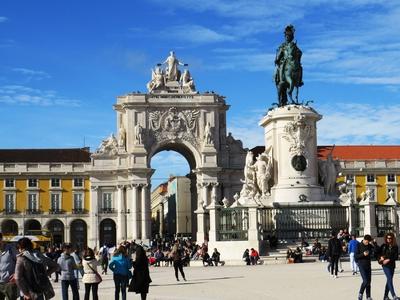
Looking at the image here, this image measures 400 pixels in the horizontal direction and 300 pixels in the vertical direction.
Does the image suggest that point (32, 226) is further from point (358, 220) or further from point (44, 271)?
point (44, 271)

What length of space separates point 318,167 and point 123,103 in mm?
55700

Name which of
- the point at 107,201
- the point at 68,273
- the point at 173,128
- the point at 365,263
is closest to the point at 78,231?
the point at 107,201

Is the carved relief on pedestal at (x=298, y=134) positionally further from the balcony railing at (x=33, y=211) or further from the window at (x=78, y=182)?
the balcony railing at (x=33, y=211)

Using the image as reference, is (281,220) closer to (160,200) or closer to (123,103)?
(123,103)

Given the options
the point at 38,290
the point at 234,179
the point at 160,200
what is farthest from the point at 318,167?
the point at 160,200

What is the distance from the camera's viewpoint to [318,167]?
33.2 m

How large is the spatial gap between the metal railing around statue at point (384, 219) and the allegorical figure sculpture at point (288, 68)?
18.5 ft

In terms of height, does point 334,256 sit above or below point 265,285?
above

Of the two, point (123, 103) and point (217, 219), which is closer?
point (217, 219)

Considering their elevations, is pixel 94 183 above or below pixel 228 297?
above

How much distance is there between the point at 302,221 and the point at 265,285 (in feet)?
35.5

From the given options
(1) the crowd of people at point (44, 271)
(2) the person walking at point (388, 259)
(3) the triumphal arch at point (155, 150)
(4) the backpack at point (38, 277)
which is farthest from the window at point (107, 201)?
(4) the backpack at point (38, 277)

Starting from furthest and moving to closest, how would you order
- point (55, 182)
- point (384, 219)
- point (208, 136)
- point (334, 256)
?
point (55, 182) → point (208, 136) → point (384, 219) → point (334, 256)

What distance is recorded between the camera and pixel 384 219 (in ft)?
113
